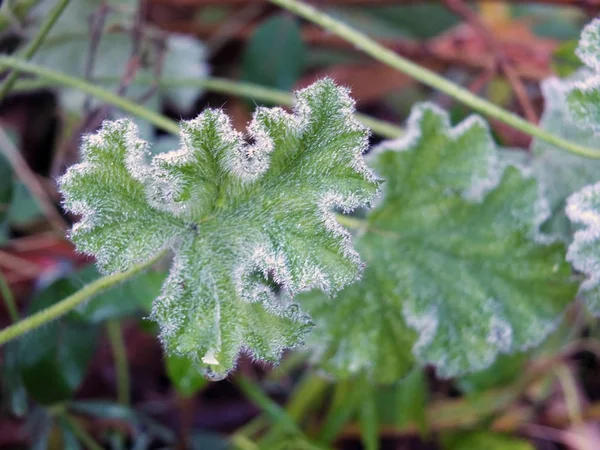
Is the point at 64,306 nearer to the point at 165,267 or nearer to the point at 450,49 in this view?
the point at 165,267

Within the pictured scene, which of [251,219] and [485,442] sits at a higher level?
[251,219]

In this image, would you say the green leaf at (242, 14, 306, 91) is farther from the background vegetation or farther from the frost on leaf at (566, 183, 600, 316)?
the frost on leaf at (566, 183, 600, 316)

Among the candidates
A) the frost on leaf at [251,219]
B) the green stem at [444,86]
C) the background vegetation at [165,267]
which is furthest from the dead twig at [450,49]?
the frost on leaf at [251,219]

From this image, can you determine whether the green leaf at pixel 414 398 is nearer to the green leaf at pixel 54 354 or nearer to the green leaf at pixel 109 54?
the green leaf at pixel 54 354

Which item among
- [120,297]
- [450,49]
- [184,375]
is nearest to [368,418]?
[184,375]

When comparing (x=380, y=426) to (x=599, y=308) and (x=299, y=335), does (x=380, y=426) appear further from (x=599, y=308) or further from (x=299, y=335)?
(x=299, y=335)
